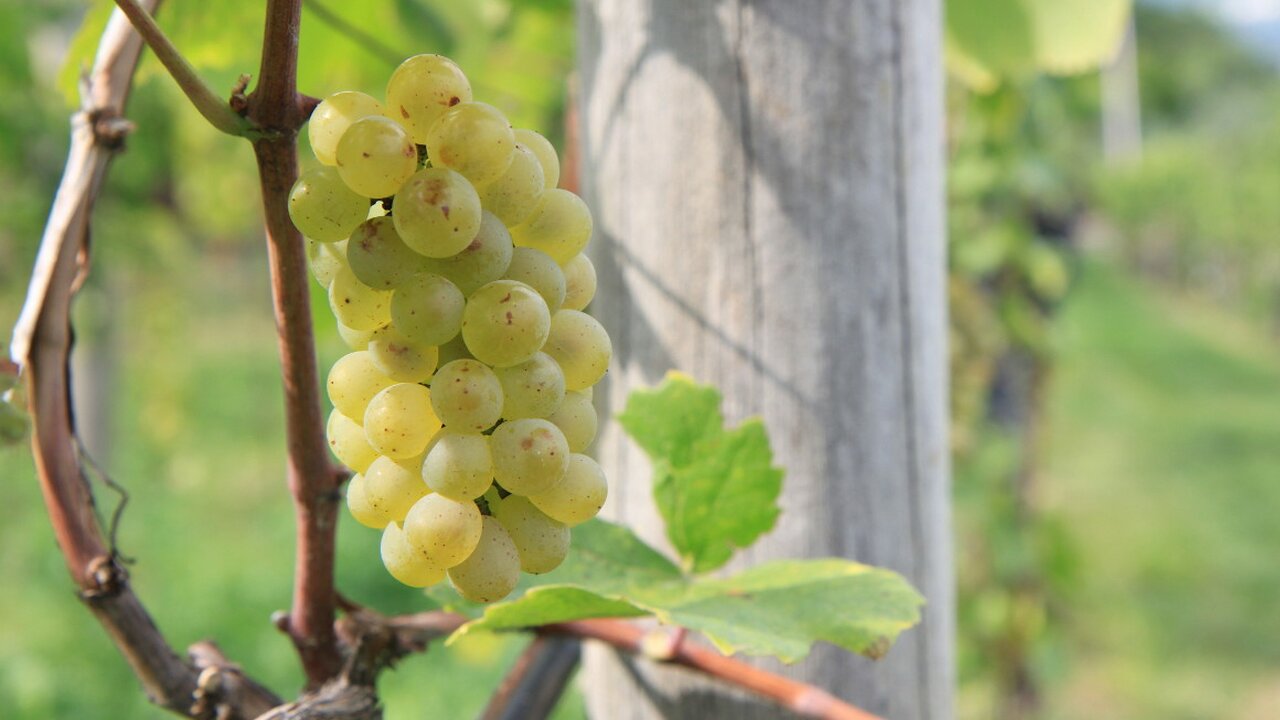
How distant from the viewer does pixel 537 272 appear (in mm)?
410

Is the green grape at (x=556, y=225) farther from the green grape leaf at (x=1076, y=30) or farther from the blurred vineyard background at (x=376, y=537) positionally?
the green grape leaf at (x=1076, y=30)

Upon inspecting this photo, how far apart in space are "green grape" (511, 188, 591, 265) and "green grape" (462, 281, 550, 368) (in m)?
0.04

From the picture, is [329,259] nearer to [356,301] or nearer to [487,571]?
[356,301]

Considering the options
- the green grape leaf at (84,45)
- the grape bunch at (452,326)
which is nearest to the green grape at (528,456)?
the grape bunch at (452,326)

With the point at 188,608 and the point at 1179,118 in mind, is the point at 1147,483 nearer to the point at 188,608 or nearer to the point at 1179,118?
the point at 188,608

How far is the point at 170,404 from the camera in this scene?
4.92 metres

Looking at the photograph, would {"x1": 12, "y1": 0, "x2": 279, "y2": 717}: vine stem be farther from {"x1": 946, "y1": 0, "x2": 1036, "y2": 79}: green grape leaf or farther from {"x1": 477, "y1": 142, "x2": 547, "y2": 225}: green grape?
{"x1": 946, "y1": 0, "x2": 1036, "y2": 79}: green grape leaf

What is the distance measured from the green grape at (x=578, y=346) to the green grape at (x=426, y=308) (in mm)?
51

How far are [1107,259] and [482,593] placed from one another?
21096 mm

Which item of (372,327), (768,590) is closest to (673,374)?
(768,590)

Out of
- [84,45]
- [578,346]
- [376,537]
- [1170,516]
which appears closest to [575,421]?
[578,346]

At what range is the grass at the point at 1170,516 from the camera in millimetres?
4535

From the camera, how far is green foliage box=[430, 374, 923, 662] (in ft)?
1.74

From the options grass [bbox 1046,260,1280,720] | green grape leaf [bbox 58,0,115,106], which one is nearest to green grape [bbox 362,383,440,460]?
green grape leaf [bbox 58,0,115,106]
